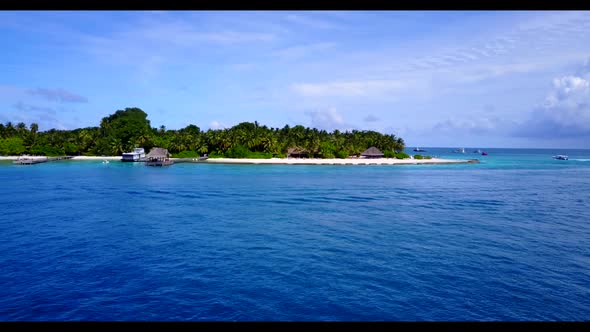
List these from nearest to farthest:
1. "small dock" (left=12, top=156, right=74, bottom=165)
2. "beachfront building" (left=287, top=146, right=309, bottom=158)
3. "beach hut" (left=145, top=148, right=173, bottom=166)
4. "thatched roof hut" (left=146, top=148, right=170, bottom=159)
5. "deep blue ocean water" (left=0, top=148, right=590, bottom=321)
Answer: "deep blue ocean water" (left=0, top=148, right=590, bottom=321) < "small dock" (left=12, top=156, right=74, bottom=165) < "beach hut" (left=145, top=148, right=173, bottom=166) < "thatched roof hut" (left=146, top=148, right=170, bottom=159) < "beachfront building" (left=287, top=146, right=309, bottom=158)

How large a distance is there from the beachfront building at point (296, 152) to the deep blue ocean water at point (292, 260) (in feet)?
213

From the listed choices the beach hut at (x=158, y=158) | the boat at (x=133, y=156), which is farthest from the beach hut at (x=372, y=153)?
the boat at (x=133, y=156)

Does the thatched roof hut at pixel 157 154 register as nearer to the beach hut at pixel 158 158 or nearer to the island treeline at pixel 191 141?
the beach hut at pixel 158 158

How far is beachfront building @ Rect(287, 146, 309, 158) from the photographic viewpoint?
99312 mm

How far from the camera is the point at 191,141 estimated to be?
99688mm

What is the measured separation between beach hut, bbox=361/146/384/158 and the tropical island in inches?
23.1

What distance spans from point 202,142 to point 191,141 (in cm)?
300

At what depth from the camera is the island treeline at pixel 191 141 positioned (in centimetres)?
9606

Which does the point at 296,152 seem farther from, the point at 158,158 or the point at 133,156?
the point at 133,156

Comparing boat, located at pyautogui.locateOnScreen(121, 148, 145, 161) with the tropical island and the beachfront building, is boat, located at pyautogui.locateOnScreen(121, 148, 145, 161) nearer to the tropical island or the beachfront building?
the tropical island

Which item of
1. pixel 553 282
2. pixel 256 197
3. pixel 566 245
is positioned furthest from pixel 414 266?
pixel 256 197

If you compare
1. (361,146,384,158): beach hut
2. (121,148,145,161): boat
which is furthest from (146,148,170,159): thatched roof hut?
(361,146,384,158): beach hut
